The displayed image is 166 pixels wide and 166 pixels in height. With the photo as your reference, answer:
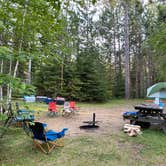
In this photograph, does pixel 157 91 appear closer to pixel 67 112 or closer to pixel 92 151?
pixel 67 112

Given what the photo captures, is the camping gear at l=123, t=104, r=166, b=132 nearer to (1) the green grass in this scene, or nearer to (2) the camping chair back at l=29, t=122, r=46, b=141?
(1) the green grass

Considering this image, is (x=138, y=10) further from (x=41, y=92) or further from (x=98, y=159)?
(x=98, y=159)

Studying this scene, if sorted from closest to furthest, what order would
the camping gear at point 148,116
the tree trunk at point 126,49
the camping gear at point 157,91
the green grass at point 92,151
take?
1. the green grass at point 92,151
2. the camping gear at point 148,116
3. the camping gear at point 157,91
4. the tree trunk at point 126,49

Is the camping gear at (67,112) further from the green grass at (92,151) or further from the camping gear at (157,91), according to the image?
the camping gear at (157,91)

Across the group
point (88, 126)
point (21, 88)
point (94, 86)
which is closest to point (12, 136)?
point (88, 126)

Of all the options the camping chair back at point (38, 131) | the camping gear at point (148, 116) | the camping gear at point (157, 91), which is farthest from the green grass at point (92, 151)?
the camping gear at point (157, 91)

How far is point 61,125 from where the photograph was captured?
21.6ft

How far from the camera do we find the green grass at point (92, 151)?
3539mm

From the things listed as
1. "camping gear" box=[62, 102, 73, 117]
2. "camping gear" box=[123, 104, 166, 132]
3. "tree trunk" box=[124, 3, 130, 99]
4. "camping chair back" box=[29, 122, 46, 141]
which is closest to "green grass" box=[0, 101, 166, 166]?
"camping chair back" box=[29, 122, 46, 141]

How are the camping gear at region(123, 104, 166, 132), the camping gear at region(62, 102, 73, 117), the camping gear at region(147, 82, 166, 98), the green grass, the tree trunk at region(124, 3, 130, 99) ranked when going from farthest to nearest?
1. the tree trunk at region(124, 3, 130, 99)
2. the camping gear at region(147, 82, 166, 98)
3. the camping gear at region(62, 102, 73, 117)
4. the camping gear at region(123, 104, 166, 132)
5. the green grass

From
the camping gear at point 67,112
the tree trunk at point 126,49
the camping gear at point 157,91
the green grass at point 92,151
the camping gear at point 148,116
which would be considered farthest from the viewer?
the tree trunk at point 126,49

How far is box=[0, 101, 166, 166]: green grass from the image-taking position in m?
3.54

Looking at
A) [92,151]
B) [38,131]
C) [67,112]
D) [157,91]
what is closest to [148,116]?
[92,151]

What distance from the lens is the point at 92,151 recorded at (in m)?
4.06
